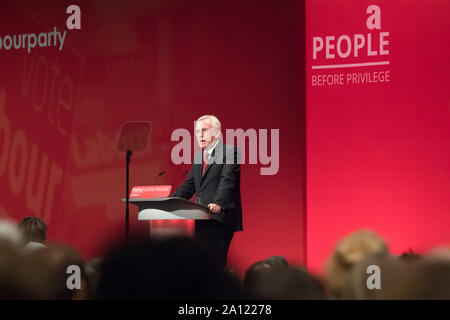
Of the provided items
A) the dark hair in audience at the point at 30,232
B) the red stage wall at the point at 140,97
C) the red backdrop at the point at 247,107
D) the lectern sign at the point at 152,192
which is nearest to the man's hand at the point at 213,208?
the lectern sign at the point at 152,192

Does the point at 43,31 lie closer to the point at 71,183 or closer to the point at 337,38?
the point at 71,183

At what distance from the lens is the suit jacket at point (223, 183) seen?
138 inches

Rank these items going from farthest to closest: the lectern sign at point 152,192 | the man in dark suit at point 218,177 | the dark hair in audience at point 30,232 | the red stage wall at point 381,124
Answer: the red stage wall at point 381,124
the man in dark suit at point 218,177
the lectern sign at point 152,192
the dark hair in audience at point 30,232

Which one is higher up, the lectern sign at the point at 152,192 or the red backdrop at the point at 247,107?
the red backdrop at the point at 247,107

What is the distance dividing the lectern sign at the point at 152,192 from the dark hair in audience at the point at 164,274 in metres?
2.83

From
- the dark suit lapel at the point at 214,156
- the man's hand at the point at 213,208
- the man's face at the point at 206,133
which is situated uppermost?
the man's face at the point at 206,133

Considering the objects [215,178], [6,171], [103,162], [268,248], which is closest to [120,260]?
[215,178]

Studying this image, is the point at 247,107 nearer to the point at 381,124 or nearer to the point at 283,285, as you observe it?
the point at 381,124

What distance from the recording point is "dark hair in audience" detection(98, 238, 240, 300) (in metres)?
0.31

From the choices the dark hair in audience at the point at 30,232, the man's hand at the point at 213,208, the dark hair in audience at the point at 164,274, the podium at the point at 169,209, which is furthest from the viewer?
the man's hand at the point at 213,208

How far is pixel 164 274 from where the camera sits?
0.31 metres

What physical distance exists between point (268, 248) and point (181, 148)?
49.5 inches

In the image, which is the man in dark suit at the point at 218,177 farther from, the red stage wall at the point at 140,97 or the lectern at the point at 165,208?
the red stage wall at the point at 140,97

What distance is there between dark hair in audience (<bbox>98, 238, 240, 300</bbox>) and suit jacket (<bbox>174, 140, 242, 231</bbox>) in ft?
10.3
